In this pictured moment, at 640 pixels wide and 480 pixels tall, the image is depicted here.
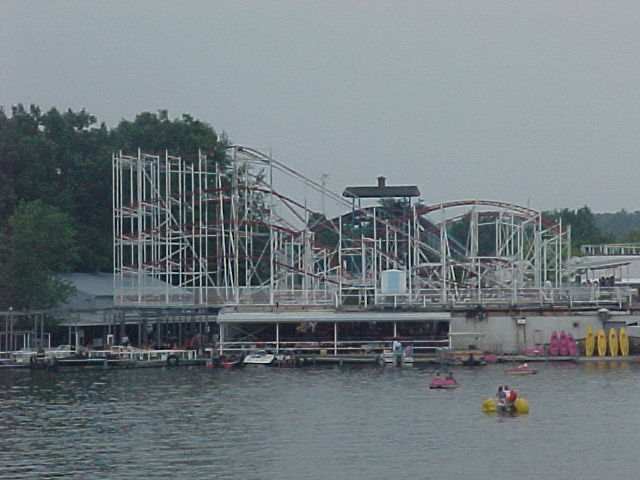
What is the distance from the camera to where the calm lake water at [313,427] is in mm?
54656

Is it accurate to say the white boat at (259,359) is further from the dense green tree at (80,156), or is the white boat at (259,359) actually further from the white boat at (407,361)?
the dense green tree at (80,156)

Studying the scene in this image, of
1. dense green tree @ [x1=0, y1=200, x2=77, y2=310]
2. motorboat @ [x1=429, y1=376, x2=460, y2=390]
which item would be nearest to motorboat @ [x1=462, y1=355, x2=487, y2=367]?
motorboat @ [x1=429, y1=376, x2=460, y2=390]

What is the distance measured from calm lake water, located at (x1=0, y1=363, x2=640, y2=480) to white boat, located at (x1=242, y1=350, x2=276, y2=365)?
313 inches

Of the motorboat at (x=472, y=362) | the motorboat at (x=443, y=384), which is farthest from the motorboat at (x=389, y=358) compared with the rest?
the motorboat at (x=443, y=384)

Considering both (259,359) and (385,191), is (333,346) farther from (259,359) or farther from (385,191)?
(385,191)

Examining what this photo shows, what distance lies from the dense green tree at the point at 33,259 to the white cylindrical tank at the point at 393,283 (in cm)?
2252

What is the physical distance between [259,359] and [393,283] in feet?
38.8

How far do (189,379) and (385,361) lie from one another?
15524mm

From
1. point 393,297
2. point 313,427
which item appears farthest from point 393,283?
point 313,427

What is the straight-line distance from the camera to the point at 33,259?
111 meters

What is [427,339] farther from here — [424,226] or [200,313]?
[424,226]

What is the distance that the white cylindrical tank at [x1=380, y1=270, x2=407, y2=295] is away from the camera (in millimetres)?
107750

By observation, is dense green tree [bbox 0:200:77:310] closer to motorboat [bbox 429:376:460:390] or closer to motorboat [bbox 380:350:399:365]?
motorboat [bbox 380:350:399:365]

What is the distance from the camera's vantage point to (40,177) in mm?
133250
